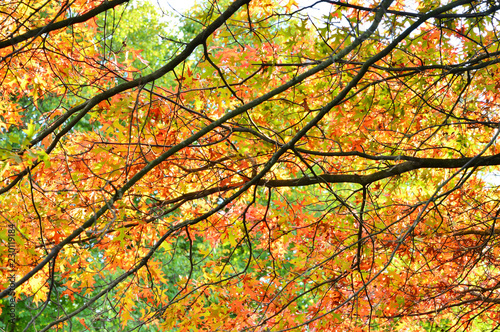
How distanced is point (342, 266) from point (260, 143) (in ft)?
4.08

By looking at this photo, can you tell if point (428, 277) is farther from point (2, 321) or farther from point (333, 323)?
point (2, 321)

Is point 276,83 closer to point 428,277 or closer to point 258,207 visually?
point 258,207

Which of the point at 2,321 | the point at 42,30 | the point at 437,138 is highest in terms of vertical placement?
the point at 2,321

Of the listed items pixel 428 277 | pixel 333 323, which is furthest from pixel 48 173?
pixel 428 277

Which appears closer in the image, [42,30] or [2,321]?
[42,30]

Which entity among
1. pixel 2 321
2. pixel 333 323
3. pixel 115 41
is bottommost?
pixel 333 323

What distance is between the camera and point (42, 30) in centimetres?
237

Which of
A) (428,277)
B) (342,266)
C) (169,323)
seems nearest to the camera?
(342,266)

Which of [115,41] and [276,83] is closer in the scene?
[276,83]

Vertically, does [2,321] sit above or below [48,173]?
above

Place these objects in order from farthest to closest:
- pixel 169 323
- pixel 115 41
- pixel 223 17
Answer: pixel 115 41 < pixel 169 323 < pixel 223 17

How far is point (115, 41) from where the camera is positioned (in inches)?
524

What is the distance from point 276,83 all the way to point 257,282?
6.14 feet

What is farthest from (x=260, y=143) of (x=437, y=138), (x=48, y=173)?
(x=437, y=138)
